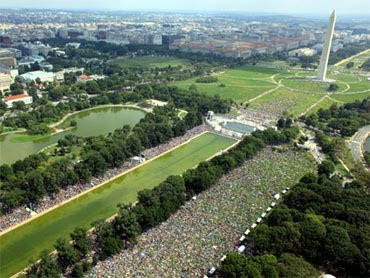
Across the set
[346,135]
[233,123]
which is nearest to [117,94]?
[233,123]

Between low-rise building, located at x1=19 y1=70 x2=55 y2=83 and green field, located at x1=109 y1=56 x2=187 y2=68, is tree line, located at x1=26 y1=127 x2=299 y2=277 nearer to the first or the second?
low-rise building, located at x1=19 y1=70 x2=55 y2=83

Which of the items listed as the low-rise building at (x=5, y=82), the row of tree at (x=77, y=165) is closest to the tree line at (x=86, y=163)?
the row of tree at (x=77, y=165)

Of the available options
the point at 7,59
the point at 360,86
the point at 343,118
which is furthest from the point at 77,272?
the point at 7,59

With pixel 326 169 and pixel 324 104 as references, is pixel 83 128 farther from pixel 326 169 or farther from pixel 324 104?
pixel 324 104

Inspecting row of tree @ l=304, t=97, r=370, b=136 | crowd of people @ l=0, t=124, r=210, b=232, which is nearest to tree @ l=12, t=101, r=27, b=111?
crowd of people @ l=0, t=124, r=210, b=232

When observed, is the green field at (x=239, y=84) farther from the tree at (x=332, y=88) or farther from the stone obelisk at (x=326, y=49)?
the stone obelisk at (x=326, y=49)

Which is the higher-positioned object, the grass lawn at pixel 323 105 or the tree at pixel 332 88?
the tree at pixel 332 88
